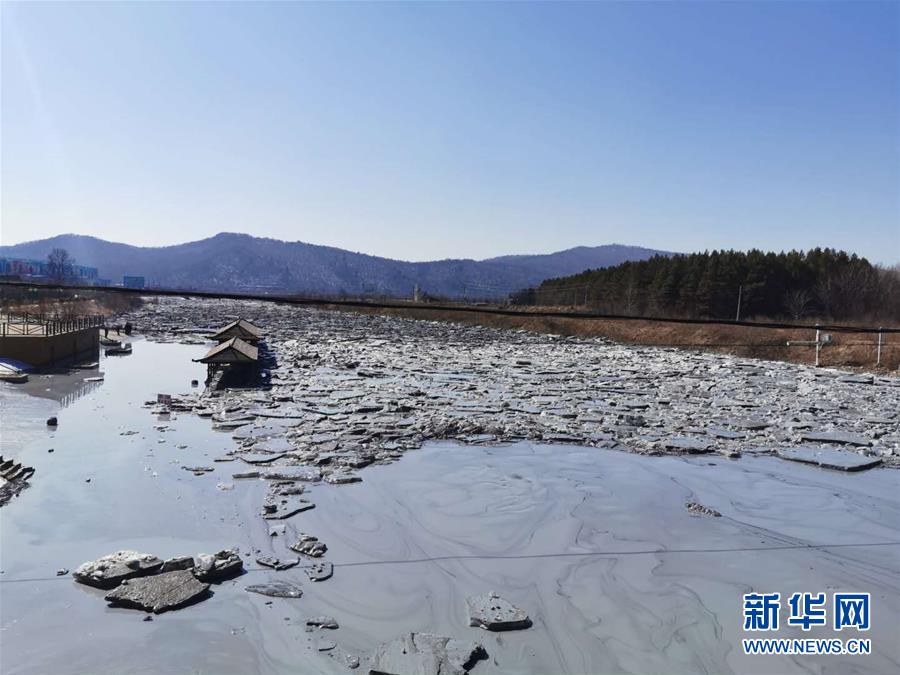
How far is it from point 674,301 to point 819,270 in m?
9.93

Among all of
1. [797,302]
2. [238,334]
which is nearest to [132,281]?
[238,334]

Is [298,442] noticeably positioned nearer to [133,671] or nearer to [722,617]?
[133,671]

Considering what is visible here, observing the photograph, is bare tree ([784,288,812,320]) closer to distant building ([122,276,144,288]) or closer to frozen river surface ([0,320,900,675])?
frozen river surface ([0,320,900,675])

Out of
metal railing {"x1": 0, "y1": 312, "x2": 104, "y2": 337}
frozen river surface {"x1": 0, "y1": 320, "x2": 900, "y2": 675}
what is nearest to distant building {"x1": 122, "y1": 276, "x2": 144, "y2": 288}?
metal railing {"x1": 0, "y1": 312, "x2": 104, "y2": 337}

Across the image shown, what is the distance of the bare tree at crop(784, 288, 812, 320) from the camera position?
140 feet

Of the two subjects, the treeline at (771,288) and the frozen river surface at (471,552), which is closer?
the frozen river surface at (471,552)

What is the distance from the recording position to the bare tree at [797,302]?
42656 mm

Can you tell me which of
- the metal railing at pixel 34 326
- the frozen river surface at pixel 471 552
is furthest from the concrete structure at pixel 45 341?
the frozen river surface at pixel 471 552

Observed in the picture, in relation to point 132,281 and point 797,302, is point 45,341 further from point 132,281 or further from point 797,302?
point 132,281

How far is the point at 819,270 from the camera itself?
154 ft

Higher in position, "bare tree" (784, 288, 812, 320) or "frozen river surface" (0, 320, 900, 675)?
"bare tree" (784, 288, 812, 320)

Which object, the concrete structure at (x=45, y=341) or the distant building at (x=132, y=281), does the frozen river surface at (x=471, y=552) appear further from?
the distant building at (x=132, y=281)

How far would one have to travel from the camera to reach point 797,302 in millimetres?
43312

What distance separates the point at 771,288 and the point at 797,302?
8.19ft
